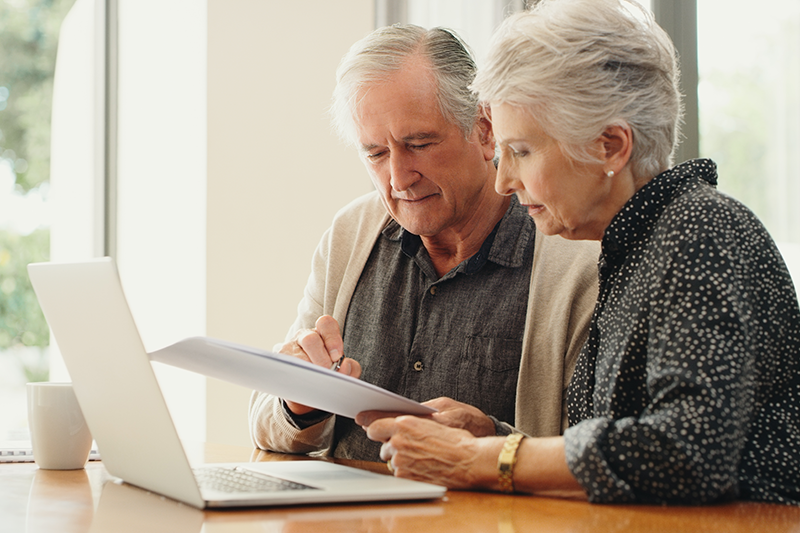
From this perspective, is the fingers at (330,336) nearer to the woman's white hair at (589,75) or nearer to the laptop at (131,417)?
the laptop at (131,417)

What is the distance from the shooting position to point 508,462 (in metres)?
1.00

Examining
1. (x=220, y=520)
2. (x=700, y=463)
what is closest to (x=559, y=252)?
(x=700, y=463)

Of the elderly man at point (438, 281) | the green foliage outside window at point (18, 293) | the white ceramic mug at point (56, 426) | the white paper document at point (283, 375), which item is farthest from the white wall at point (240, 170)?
the white paper document at point (283, 375)

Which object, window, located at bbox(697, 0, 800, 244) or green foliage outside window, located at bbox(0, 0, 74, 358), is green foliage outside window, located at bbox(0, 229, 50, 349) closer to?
green foliage outside window, located at bbox(0, 0, 74, 358)

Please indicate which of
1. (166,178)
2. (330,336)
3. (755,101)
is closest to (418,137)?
(330,336)

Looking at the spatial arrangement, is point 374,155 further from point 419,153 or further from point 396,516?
point 396,516

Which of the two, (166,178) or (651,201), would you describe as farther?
(166,178)

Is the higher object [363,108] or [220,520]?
[363,108]

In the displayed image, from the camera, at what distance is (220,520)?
86 cm

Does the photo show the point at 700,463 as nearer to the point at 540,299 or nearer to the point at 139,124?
the point at 540,299

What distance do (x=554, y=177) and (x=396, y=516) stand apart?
0.54 meters

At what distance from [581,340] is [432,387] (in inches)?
12.3

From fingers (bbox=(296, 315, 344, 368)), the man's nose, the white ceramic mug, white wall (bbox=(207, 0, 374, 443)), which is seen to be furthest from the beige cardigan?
white wall (bbox=(207, 0, 374, 443))

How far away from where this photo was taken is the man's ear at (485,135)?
170 cm
